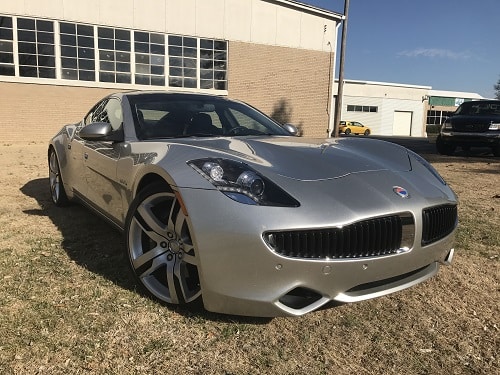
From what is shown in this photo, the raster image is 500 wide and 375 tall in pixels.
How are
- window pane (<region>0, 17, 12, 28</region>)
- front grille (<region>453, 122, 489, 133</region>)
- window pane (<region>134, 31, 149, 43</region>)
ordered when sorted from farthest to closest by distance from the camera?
window pane (<region>134, 31, 149, 43</region>) → window pane (<region>0, 17, 12, 28</region>) → front grille (<region>453, 122, 489, 133</region>)

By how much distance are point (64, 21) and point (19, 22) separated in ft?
4.82

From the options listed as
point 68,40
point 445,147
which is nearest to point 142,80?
point 68,40

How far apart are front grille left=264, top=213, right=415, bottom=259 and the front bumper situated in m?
0.03

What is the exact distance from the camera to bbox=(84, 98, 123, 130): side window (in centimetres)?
381

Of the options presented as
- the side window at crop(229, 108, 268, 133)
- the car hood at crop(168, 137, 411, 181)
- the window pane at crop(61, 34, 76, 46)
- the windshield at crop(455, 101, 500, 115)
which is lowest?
the car hood at crop(168, 137, 411, 181)

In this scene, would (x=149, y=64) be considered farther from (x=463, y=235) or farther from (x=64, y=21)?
(x=463, y=235)

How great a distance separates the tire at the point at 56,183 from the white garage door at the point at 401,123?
160 feet

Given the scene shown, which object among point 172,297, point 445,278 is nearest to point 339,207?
point 172,297

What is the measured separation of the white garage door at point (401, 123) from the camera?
50.4 meters

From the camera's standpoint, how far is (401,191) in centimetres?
249

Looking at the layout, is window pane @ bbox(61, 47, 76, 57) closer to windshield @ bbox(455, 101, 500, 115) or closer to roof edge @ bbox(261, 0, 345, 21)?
roof edge @ bbox(261, 0, 345, 21)

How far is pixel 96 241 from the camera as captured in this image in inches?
155

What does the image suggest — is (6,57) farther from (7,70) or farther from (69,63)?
(69,63)

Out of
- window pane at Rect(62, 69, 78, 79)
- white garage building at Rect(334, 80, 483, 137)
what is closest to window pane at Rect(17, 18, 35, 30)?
window pane at Rect(62, 69, 78, 79)
